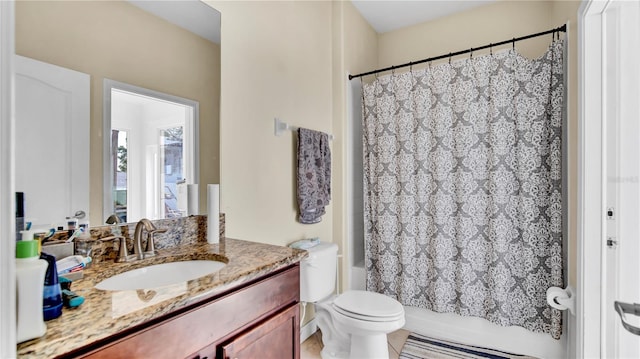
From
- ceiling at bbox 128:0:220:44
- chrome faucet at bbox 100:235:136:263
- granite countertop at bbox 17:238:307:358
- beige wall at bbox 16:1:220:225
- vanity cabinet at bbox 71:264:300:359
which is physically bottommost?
vanity cabinet at bbox 71:264:300:359

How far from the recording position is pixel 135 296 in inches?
30.0

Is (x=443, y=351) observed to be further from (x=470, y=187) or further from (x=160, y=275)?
(x=160, y=275)

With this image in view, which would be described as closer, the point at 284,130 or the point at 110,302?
the point at 110,302

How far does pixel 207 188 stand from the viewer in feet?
4.55

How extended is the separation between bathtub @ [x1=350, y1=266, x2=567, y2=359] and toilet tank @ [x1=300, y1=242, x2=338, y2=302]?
84cm

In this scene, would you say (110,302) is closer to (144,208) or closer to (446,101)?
(144,208)

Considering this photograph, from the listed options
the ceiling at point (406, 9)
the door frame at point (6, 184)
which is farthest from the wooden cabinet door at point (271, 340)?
the ceiling at point (406, 9)

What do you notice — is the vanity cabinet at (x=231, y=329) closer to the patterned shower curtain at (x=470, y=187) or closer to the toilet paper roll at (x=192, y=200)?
the toilet paper roll at (x=192, y=200)

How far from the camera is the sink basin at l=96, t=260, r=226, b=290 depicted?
959 mm

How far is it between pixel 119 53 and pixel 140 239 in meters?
0.68
